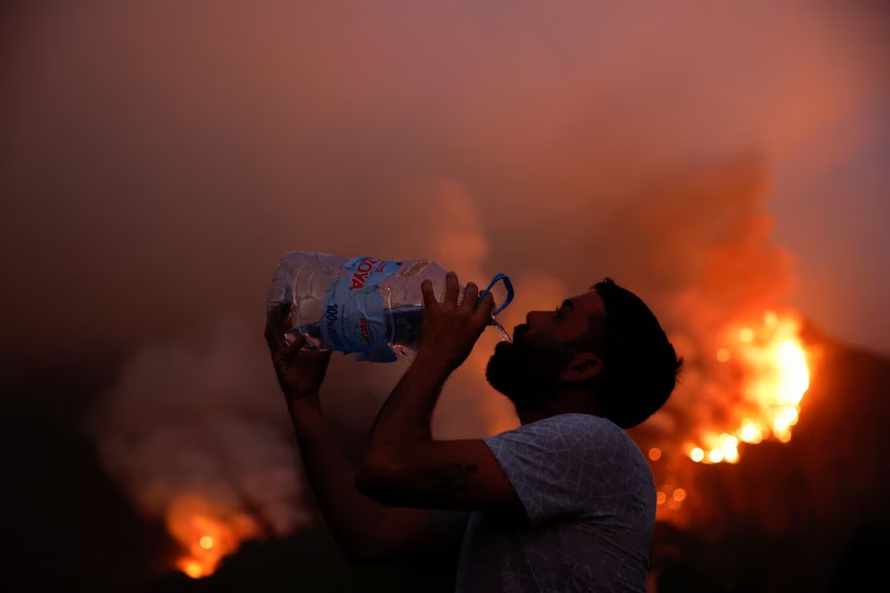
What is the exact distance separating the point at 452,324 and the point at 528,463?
0.35 metres

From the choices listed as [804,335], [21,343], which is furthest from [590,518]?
[804,335]

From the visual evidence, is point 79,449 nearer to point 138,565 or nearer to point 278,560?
point 138,565

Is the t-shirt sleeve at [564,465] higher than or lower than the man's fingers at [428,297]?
lower

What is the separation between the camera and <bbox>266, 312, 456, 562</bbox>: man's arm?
64.2 inches

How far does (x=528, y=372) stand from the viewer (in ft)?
5.16

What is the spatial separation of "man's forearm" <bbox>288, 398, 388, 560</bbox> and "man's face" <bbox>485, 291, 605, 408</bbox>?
44cm

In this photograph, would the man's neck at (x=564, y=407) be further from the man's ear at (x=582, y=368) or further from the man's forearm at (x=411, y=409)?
the man's forearm at (x=411, y=409)

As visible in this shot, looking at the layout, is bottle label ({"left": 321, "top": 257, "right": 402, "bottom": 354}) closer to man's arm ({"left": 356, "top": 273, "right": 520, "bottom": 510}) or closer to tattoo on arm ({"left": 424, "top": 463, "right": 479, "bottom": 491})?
man's arm ({"left": 356, "top": 273, "right": 520, "bottom": 510})

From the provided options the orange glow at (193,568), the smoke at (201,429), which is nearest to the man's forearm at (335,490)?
the smoke at (201,429)

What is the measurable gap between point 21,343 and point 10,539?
4.27 ft

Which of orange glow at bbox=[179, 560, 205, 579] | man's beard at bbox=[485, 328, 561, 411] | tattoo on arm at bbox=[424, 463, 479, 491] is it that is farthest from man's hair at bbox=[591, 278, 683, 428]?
orange glow at bbox=[179, 560, 205, 579]

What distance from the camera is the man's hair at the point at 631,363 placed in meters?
1.58

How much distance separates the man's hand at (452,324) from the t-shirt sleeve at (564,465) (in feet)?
0.72

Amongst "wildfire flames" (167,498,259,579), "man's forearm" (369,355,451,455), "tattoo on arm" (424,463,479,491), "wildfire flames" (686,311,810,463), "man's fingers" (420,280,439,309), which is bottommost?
"wildfire flames" (167,498,259,579)
